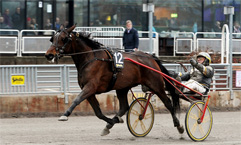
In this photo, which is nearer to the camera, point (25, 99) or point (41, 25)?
point (25, 99)

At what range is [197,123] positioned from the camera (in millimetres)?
9688

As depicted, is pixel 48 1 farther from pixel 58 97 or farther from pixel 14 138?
pixel 14 138

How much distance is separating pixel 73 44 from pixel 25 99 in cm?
369

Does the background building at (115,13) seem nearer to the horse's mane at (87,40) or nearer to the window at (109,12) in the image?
the window at (109,12)

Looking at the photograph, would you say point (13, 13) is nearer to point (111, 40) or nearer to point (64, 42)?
point (111, 40)

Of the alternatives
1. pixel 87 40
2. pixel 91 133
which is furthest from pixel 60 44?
pixel 91 133

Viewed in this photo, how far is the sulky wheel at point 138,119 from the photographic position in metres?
9.95

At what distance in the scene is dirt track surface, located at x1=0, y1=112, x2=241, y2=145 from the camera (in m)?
9.43

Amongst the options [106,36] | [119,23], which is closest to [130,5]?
[119,23]

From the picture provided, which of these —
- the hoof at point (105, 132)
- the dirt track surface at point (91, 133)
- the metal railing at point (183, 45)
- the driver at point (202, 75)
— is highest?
the metal railing at point (183, 45)

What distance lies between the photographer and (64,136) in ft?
32.7

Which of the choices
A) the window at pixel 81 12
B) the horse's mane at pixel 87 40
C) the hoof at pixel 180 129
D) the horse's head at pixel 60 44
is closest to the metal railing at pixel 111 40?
the window at pixel 81 12

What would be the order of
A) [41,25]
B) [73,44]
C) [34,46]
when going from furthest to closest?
[41,25], [34,46], [73,44]

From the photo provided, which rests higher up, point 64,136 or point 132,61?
point 132,61
